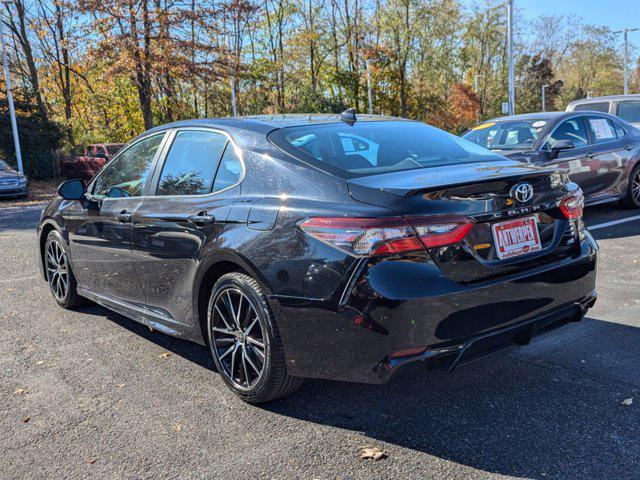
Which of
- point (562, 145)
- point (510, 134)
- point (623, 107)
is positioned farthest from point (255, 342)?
point (623, 107)

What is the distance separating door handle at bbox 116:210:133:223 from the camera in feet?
13.4

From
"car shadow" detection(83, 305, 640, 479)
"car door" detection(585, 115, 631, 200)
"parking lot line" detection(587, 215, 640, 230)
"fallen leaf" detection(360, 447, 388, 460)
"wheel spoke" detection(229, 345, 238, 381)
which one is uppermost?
"car door" detection(585, 115, 631, 200)

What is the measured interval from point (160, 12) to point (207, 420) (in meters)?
23.7

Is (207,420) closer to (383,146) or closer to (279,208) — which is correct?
(279,208)

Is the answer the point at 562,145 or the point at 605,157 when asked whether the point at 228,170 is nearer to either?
the point at 562,145

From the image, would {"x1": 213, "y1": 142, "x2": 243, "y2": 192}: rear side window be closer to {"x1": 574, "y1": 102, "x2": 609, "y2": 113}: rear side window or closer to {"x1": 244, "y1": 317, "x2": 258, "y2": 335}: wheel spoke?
{"x1": 244, "y1": 317, "x2": 258, "y2": 335}: wheel spoke

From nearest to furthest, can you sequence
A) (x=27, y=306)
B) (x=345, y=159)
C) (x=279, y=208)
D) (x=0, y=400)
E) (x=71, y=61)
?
(x=279, y=208), (x=345, y=159), (x=0, y=400), (x=27, y=306), (x=71, y=61)

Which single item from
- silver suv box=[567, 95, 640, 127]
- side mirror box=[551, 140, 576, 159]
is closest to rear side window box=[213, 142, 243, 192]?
side mirror box=[551, 140, 576, 159]

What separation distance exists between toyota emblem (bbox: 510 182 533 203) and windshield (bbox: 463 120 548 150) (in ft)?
18.5

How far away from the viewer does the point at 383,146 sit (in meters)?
3.55

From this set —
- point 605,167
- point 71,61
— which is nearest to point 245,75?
point 71,61

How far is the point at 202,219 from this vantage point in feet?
11.2

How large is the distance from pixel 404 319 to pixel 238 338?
1106mm

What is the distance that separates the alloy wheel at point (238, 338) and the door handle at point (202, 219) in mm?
402
